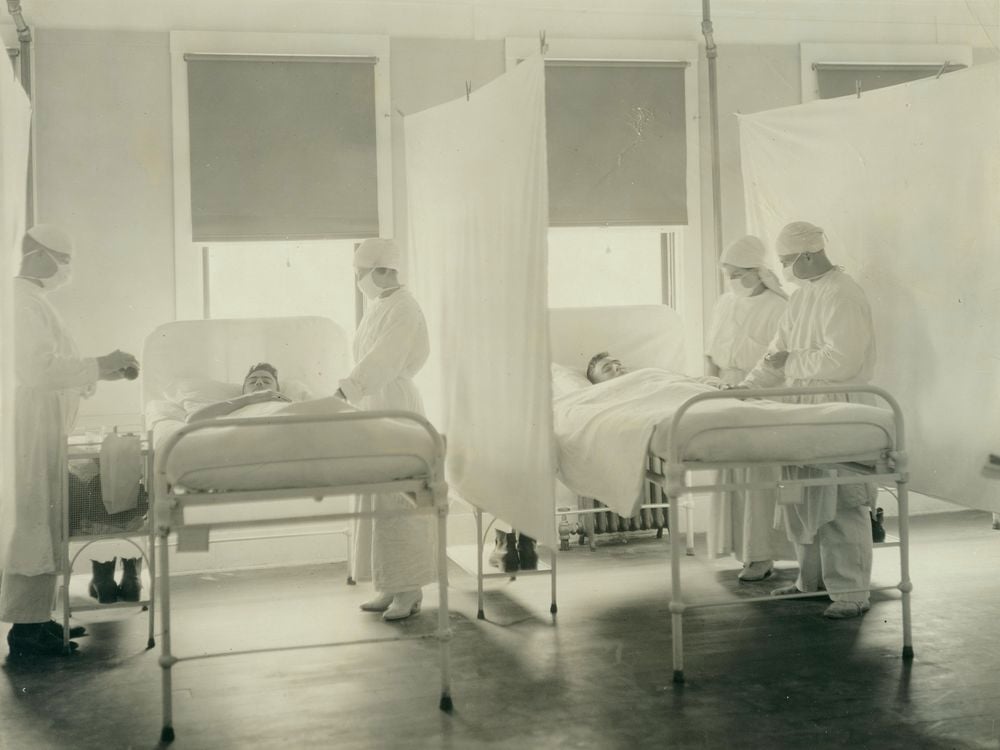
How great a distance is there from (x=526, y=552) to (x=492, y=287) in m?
1.61

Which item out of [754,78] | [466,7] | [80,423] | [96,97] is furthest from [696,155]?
[80,423]

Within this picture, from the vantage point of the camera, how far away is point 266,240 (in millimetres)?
6152

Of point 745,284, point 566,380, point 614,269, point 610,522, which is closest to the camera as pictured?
point 745,284

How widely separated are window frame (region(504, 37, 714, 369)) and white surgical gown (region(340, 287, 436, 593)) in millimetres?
2233

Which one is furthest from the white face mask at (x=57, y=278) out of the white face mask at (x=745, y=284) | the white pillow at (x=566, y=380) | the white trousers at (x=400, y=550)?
the white face mask at (x=745, y=284)

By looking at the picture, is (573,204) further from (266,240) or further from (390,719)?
(390,719)

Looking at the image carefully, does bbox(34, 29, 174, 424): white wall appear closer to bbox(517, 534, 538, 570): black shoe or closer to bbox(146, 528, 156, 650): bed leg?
bbox(146, 528, 156, 650): bed leg

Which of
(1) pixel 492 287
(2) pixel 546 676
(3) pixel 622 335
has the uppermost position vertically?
(1) pixel 492 287

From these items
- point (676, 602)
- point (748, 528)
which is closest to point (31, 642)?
point (676, 602)

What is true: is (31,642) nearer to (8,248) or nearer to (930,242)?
(8,248)

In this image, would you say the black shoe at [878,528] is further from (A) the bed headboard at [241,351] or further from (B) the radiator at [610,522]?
(A) the bed headboard at [241,351]

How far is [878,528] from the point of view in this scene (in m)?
5.54

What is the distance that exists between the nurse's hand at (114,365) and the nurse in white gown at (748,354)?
2826 mm

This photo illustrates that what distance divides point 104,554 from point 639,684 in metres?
3.36
